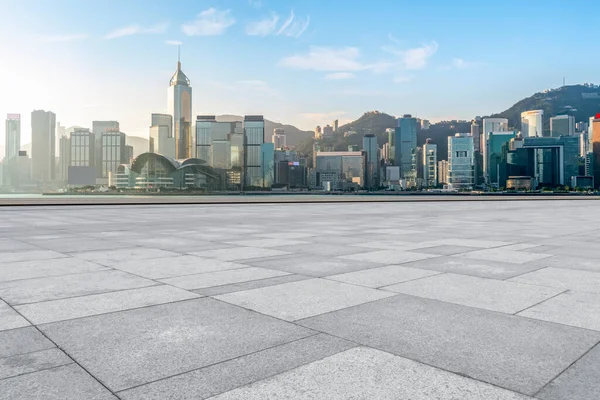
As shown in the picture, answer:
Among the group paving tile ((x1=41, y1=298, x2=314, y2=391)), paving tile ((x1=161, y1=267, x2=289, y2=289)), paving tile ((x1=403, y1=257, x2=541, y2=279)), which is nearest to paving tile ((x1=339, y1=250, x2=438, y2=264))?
paving tile ((x1=403, y1=257, x2=541, y2=279))

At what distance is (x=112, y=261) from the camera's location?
10047 mm

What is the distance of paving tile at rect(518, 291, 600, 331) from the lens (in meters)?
5.60

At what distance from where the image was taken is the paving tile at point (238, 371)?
12.0 ft

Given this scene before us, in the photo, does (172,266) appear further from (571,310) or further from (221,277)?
(571,310)

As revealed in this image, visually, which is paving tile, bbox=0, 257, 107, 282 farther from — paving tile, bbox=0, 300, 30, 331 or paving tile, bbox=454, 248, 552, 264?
paving tile, bbox=454, 248, 552, 264

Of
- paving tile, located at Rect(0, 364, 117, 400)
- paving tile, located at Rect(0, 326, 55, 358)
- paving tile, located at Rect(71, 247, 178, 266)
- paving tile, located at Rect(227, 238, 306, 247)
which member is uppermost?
paving tile, located at Rect(227, 238, 306, 247)

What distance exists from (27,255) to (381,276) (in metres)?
8.10

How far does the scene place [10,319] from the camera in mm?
5594

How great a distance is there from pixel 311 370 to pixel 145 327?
7.18ft

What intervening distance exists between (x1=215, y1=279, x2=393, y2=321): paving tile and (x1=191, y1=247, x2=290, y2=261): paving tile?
125 inches

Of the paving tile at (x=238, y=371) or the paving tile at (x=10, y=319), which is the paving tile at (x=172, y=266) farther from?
the paving tile at (x=238, y=371)

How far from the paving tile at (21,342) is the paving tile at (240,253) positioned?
5.40 metres

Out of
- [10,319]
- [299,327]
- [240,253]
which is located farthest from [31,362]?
[240,253]

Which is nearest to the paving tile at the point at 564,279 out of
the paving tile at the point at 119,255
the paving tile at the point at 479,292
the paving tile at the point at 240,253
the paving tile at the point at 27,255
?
the paving tile at the point at 479,292
